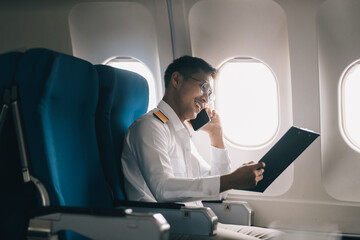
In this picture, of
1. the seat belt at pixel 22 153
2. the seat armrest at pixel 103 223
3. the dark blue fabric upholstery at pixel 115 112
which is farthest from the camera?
the dark blue fabric upholstery at pixel 115 112

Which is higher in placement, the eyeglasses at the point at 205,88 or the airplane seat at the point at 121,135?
the eyeglasses at the point at 205,88

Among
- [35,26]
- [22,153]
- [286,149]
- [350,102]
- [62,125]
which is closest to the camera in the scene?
[22,153]

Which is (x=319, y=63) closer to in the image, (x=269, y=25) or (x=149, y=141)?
(x=269, y=25)

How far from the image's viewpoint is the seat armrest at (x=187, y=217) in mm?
1838

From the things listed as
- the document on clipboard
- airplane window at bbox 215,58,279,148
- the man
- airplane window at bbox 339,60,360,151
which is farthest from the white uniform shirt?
airplane window at bbox 339,60,360,151

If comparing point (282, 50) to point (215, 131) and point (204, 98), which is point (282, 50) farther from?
point (204, 98)

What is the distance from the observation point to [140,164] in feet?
6.50

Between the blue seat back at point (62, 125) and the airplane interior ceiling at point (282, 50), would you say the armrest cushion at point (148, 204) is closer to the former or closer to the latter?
the blue seat back at point (62, 125)

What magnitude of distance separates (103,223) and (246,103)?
2.08 m

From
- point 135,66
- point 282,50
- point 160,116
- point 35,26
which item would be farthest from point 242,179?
point 35,26

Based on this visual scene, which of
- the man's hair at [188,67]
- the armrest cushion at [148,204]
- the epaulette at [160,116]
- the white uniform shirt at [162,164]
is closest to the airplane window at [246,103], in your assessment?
the white uniform shirt at [162,164]

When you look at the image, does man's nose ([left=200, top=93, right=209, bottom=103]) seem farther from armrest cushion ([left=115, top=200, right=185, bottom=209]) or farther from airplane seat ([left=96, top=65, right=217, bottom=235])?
armrest cushion ([left=115, top=200, right=185, bottom=209])

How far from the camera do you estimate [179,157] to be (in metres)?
2.27

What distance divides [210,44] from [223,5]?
32 centimetres
